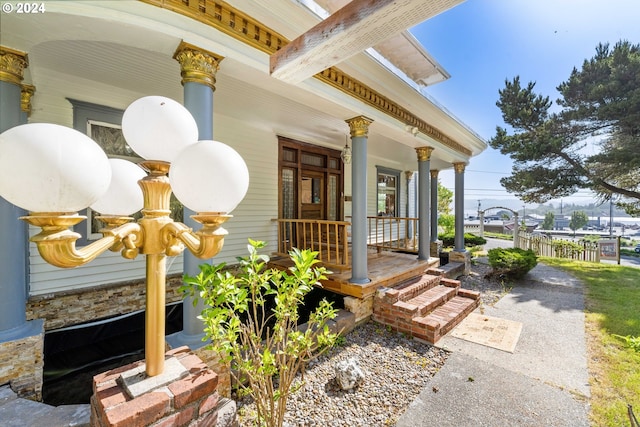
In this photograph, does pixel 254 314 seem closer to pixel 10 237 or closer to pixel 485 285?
pixel 10 237

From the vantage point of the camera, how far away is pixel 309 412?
2.26m

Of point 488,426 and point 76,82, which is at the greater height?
point 76,82

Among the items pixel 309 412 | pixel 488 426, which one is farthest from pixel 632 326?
pixel 309 412

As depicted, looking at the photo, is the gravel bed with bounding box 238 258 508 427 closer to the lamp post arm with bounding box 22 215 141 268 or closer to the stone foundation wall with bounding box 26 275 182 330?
the lamp post arm with bounding box 22 215 141 268

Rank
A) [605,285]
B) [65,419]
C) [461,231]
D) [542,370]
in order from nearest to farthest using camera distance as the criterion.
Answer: [65,419], [542,370], [605,285], [461,231]

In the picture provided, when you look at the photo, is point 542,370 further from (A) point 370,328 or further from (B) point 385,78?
Answer: (B) point 385,78

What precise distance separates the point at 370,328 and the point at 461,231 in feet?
16.7

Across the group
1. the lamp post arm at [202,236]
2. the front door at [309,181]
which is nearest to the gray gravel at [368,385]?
the lamp post arm at [202,236]

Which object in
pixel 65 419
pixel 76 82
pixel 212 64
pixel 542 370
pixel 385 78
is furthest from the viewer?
pixel 385 78

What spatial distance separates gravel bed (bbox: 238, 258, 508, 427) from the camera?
7.27ft

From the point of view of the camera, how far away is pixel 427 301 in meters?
4.23

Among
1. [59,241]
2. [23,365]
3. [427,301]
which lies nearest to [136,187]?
[59,241]

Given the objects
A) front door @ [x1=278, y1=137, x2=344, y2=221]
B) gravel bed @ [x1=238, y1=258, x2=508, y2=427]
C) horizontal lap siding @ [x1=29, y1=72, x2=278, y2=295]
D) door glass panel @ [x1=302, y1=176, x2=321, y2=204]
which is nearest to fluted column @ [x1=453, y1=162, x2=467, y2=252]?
front door @ [x1=278, y1=137, x2=344, y2=221]

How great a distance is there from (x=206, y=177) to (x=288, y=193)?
16.5 feet
